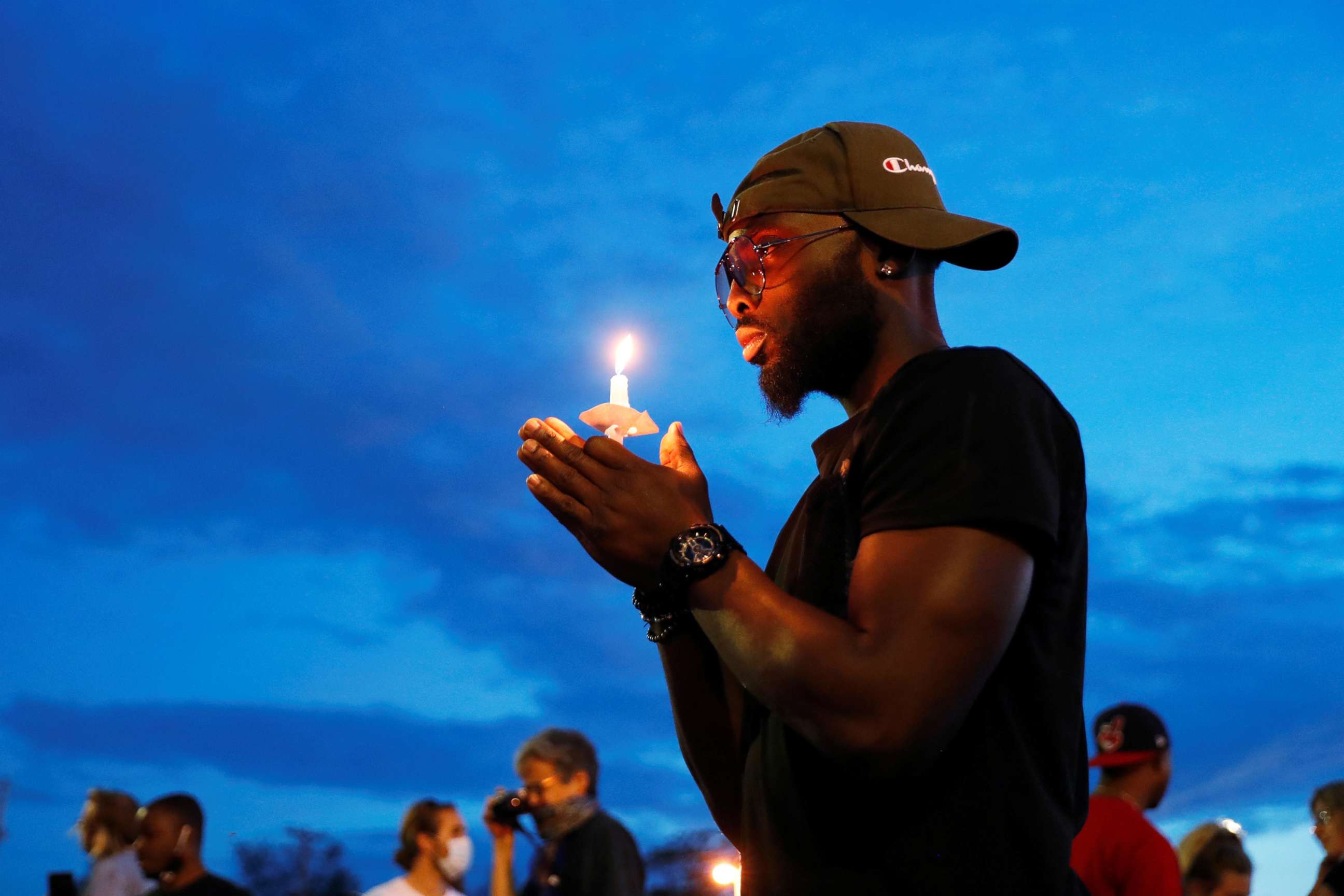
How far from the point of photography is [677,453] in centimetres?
204

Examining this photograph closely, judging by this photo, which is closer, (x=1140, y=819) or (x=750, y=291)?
(x=750, y=291)

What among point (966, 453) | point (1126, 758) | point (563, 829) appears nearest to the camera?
point (966, 453)

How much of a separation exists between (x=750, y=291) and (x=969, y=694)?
37.0 inches

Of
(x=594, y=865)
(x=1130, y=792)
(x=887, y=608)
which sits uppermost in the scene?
(x=1130, y=792)

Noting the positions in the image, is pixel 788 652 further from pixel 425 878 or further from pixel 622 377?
pixel 425 878

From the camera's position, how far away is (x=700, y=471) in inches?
78.5

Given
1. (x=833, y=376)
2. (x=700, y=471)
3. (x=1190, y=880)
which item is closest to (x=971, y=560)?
(x=700, y=471)

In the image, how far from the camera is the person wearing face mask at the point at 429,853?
317 inches

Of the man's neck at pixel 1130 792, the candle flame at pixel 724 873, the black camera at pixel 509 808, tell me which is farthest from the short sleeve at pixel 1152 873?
the black camera at pixel 509 808

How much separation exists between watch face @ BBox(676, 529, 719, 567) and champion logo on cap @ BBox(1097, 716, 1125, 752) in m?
4.75

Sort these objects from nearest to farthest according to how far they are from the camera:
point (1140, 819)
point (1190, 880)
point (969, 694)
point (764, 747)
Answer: point (969, 694)
point (764, 747)
point (1140, 819)
point (1190, 880)

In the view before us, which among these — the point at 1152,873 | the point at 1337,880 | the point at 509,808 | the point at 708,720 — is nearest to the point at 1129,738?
the point at 1152,873

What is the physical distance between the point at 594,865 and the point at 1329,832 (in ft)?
13.0

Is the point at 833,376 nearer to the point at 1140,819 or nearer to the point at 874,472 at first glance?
the point at 874,472
